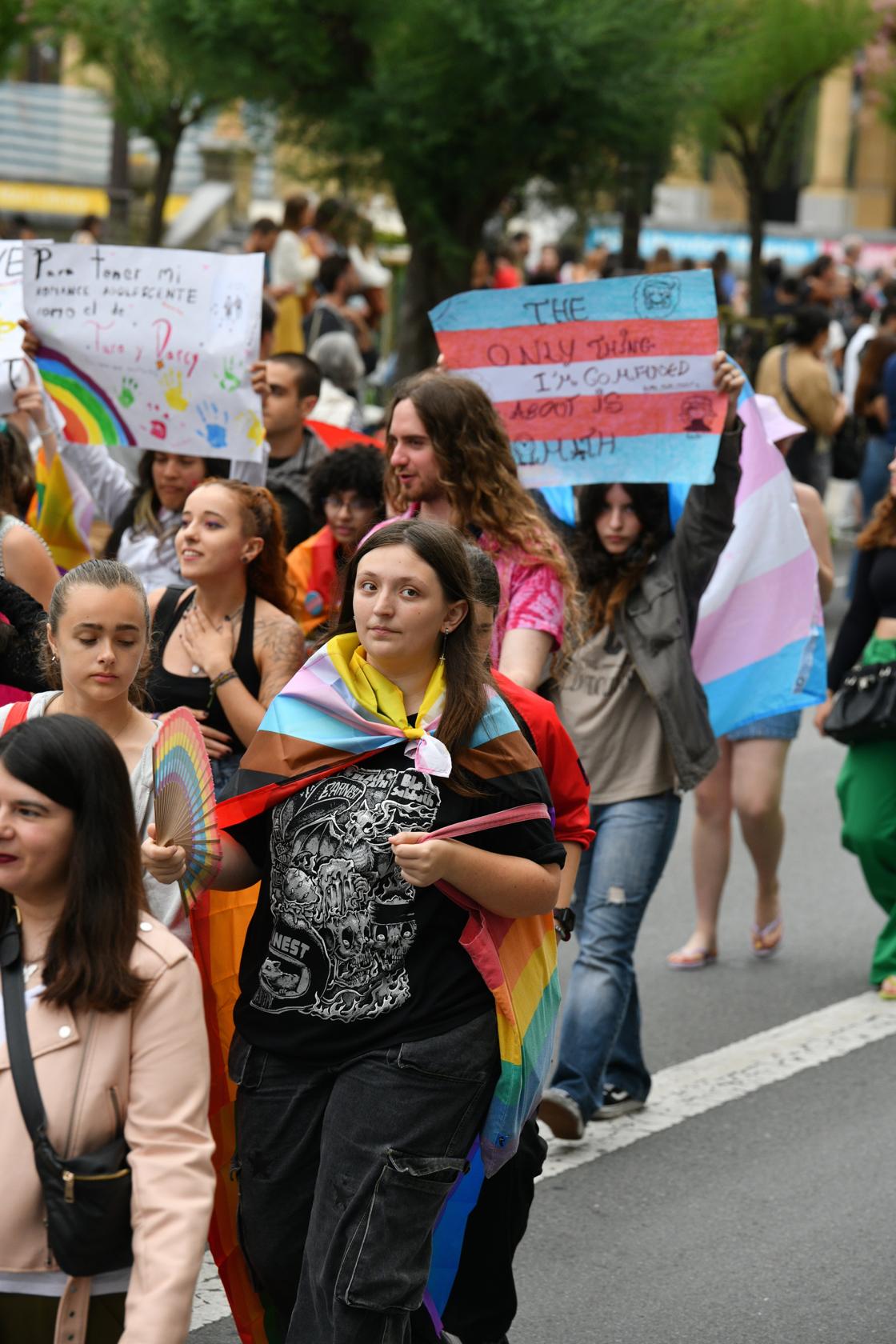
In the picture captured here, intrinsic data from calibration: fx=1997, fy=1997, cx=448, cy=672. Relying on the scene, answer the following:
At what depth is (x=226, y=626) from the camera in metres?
4.75

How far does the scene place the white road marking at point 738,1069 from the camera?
5.31 m

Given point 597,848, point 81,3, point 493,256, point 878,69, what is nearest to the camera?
point 597,848

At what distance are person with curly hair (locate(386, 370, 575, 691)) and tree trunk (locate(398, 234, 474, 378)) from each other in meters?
8.72

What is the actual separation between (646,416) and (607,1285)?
223cm

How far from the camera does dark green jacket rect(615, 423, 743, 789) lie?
5.14 metres

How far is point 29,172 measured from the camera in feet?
110

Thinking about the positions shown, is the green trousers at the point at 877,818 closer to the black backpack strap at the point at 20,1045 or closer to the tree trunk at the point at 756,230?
the black backpack strap at the point at 20,1045

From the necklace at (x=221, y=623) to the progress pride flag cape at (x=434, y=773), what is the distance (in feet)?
4.16

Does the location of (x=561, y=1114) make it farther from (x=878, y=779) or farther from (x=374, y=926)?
(x=878, y=779)

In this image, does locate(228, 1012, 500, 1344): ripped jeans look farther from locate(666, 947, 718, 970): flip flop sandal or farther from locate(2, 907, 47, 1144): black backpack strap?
locate(666, 947, 718, 970): flip flop sandal

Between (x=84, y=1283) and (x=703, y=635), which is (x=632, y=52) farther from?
(x=84, y=1283)

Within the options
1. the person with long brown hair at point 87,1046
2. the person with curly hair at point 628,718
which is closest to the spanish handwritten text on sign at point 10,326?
the person with curly hair at point 628,718

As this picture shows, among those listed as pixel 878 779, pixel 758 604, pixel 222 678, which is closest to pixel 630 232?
pixel 878 779

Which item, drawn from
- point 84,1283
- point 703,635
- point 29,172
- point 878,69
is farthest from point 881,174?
point 84,1283
